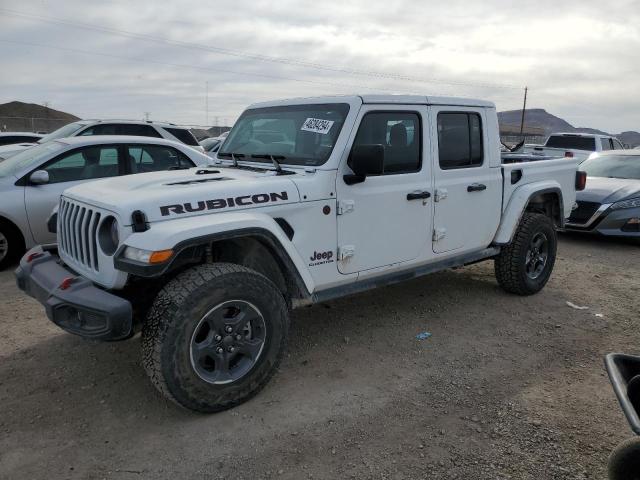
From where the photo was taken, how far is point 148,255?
280cm

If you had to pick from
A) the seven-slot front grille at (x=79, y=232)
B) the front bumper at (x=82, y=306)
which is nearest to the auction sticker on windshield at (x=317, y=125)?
the seven-slot front grille at (x=79, y=232)

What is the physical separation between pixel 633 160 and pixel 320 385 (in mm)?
8306

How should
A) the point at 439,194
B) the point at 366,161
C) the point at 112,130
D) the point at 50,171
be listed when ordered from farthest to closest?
the point at 112,130
the point at 50,171
the point at 439,194
the point at 366,161

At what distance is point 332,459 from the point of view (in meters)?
2.80

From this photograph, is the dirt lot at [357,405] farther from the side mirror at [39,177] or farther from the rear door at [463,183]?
the side mirror at [39,177]

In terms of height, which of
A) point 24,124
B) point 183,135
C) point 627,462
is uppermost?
point 24,124

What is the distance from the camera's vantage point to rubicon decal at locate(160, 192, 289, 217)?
3.03 metres

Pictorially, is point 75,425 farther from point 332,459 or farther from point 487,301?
point 487,301

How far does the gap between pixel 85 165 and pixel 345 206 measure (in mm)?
3971

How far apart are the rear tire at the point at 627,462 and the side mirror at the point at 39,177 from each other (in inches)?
231

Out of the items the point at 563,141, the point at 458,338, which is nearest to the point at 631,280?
the point at 458,338

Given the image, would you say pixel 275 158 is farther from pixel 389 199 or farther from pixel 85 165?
pixel 85 165

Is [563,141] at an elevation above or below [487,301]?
above

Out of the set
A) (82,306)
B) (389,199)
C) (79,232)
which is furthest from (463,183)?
(82,306)
